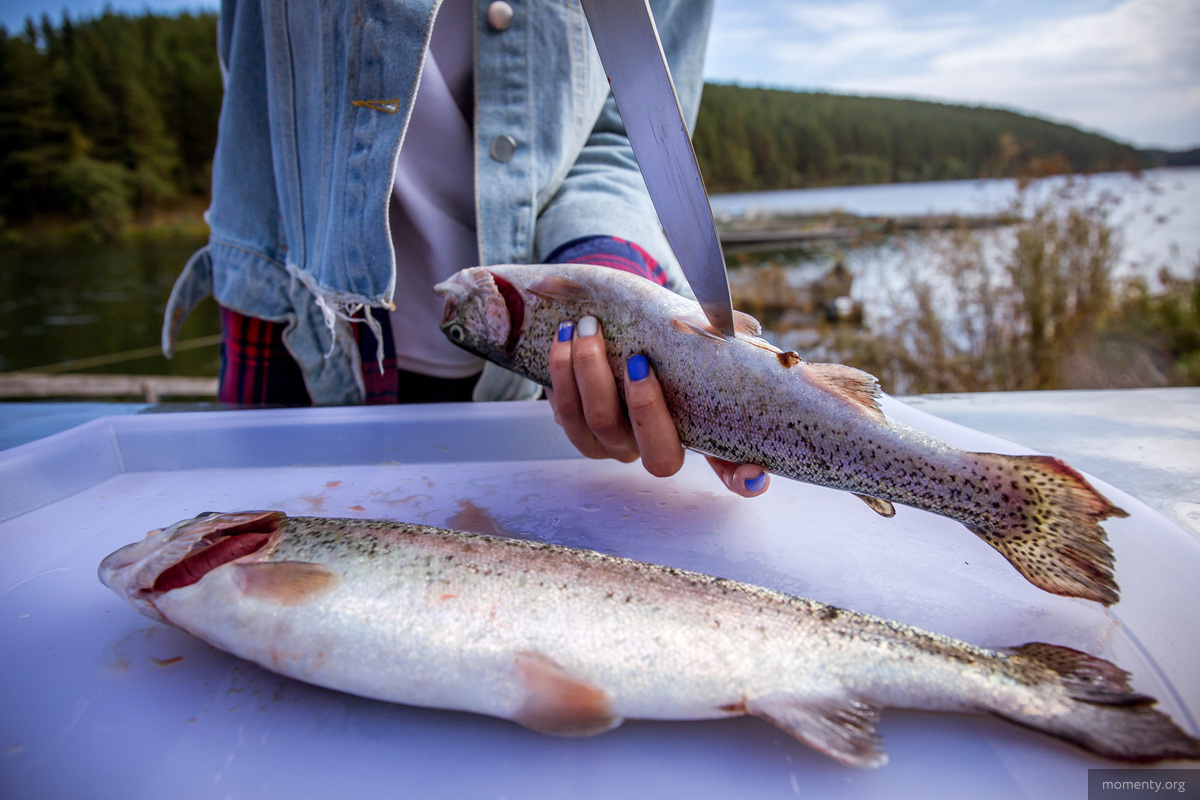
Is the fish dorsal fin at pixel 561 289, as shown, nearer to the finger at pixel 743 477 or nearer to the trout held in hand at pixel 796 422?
the trout held in hand at pixel 796 422

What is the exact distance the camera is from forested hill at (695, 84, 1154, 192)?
24.3 meters

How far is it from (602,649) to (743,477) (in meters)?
0.66

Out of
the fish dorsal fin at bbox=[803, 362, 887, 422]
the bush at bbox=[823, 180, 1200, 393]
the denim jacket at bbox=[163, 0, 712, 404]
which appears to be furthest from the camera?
the bush at bbox=[823, 180, 1200, 393]

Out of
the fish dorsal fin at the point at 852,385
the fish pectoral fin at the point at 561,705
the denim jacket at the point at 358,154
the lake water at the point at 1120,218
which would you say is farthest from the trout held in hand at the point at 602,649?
the lake water at the point at 1120,218

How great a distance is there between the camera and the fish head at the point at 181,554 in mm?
1273

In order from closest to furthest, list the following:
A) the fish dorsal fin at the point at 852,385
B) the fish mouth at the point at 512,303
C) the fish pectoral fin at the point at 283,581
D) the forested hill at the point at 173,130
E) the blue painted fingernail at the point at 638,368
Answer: the fish pectoral fin at the point at 283,581, the fish dorsal fin at the point at 852,385, the blue painted fingernail at the point at 638,368, the fish mouth at the point at 512,303, the forested hill at the point at 173,130

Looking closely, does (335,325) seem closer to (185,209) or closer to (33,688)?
(33,688)

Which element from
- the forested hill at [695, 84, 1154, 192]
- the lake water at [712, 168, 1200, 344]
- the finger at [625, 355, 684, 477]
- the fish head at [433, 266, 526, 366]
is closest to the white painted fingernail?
the finger at [625, 355, 684, 477]

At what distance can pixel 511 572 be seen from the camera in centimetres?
125

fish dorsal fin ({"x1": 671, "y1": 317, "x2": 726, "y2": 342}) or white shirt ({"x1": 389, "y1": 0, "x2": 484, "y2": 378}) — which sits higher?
white shirt ({"x1": 389, "y1": 0, "x2": 484, "y2": 378})

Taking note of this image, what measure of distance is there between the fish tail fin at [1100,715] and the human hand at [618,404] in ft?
2.23

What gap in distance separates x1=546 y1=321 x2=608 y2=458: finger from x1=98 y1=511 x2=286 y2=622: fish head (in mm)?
737

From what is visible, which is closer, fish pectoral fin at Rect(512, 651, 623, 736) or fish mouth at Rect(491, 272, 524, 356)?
fish pectoral fin at Rect(512, 651, 623, 736)

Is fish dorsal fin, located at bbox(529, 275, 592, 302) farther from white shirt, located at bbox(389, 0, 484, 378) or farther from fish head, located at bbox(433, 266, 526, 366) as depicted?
white shirt, located at bbox(389, 0, 484, 378)
